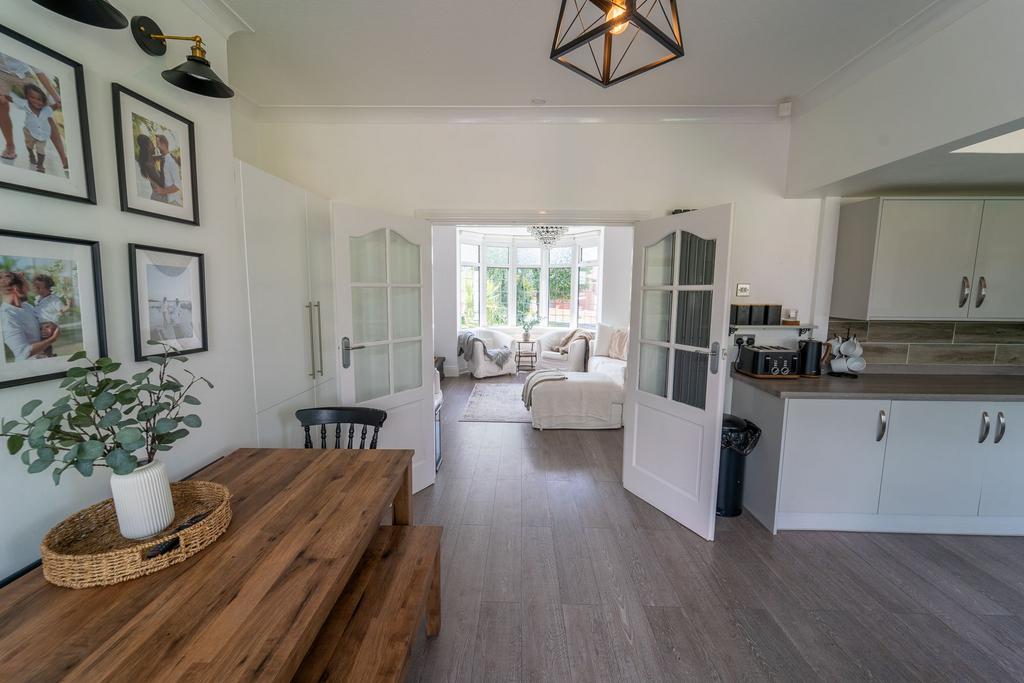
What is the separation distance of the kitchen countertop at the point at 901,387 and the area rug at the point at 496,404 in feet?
8.68

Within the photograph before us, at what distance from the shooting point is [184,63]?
4.72 feet

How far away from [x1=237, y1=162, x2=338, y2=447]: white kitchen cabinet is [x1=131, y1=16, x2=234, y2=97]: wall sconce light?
48cm

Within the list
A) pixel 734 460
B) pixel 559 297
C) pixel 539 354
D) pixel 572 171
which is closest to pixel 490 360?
pixel 539 354

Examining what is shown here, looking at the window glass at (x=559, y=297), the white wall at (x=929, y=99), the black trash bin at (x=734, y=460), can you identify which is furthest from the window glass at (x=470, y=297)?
the white wall at (x=929, y=99)

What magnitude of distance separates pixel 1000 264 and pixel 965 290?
0.24 m

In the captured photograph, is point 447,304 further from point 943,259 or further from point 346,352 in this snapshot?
point 943,259

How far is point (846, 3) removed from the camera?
1737 millimetres

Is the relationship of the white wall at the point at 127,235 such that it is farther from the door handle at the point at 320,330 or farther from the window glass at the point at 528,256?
the window glass at the point at 528,256

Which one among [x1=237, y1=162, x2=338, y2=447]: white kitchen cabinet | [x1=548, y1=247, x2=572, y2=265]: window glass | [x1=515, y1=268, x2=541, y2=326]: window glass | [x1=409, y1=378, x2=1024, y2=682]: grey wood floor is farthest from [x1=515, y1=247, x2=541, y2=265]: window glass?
[x1=409, y1=378, x2=1024, y2=682]: grey wood floor

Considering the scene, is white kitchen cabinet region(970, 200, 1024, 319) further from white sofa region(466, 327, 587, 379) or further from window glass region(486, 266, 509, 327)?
window glass region(486, 266, 509, 327)

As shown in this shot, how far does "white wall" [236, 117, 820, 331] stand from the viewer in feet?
9.36

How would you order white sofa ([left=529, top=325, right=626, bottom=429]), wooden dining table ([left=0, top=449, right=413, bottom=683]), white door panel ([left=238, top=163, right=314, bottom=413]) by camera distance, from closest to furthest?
wooden dining table ([left=0, top=449, right=413, bottom=683])
white door panel ([left=238, top=163, right=314, bottom=413])
white sofa ([left=529, top=325, right=626, bottom=429])

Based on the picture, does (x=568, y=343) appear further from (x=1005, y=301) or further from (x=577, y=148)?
(x=1005, y=301)

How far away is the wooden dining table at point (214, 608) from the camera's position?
744 mm
